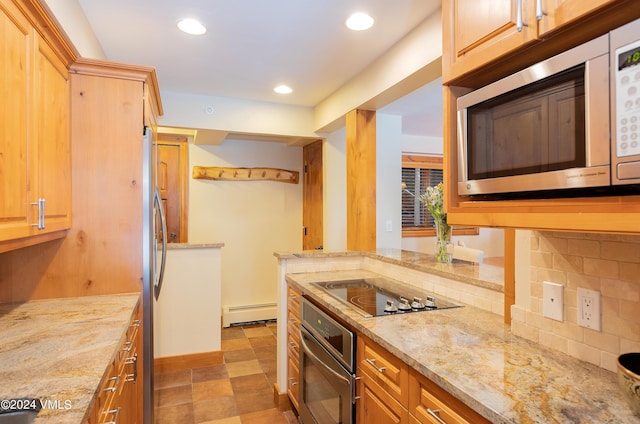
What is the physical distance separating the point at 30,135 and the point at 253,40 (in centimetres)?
137

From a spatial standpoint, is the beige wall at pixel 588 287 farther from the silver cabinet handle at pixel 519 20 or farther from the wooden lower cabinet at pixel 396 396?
the silver cabinet handle at pixel 519 20

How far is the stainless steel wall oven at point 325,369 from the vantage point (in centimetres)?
158

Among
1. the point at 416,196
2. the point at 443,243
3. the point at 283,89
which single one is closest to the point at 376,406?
the point at 443,243

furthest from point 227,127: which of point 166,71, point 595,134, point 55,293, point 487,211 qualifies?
point 595,134

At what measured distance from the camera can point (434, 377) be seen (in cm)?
105

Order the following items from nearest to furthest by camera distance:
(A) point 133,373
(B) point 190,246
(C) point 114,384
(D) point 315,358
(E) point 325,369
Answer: (C) point 114,384
(A) point 133,373
(E) point 325,369
(D) point 315,358
(B) point 190,246

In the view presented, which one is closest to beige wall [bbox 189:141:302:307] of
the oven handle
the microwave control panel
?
the oven handle

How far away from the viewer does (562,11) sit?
2.79 ft

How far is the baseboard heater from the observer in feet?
14.1

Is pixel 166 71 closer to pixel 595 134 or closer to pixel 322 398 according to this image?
pixel 322 398

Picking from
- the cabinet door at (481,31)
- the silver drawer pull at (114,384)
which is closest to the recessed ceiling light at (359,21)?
the cabinet door at (481,31)

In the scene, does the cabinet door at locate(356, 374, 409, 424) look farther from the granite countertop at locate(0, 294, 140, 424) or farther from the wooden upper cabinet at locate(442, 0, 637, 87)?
the wooden upper cabinet at locate(442, 0, 637, 87)

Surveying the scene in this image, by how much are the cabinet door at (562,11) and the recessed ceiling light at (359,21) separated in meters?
1.25

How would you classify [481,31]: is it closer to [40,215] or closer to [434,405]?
[434,405]
